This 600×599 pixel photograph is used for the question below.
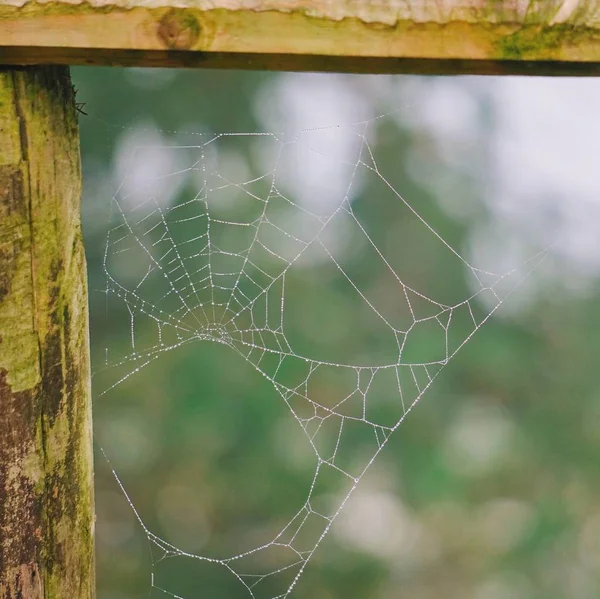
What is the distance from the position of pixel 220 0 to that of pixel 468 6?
18 cm

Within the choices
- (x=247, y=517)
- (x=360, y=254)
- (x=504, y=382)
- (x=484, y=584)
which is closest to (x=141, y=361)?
(x=247, y=517)

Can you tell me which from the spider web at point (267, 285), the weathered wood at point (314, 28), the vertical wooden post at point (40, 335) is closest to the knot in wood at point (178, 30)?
the weathered wood at point (314, 28)

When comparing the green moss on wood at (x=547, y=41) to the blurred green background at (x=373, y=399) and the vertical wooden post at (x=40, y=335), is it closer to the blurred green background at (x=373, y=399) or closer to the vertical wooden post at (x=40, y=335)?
the vertical wooden post at (x=40, y=335)

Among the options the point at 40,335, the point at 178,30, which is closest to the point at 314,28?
the point at 178,30

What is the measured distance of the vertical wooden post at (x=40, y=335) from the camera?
1.82 feet

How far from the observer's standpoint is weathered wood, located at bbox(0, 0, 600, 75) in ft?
1.63

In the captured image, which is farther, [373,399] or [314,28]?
[373,399]

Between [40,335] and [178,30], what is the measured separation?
27 cm

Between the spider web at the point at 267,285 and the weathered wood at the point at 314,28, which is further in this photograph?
the spider web at the point at 267,285

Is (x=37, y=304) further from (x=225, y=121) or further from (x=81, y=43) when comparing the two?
(x=225, y=121)

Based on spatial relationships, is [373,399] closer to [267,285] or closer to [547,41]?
[267,285]

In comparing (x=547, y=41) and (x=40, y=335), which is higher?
(x=547, y=41)

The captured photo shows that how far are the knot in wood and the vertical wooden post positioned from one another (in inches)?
5.1

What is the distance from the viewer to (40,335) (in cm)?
58
